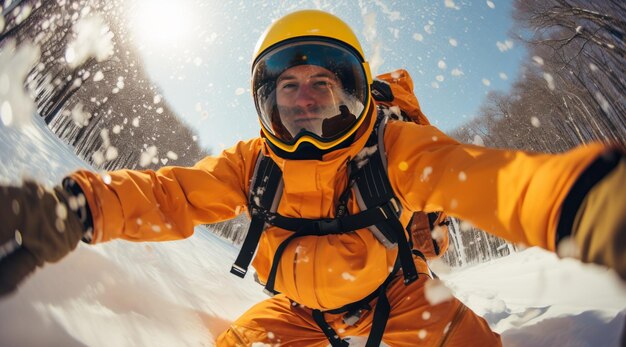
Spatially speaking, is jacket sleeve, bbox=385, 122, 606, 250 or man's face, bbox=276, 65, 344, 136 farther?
man's face, bbox=276, 65, 344, 136

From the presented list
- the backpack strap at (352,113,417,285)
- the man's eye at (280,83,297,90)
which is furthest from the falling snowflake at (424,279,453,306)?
the man's eye at (280,83,297,90)

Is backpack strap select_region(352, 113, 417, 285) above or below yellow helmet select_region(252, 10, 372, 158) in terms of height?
below

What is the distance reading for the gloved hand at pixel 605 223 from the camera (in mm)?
600

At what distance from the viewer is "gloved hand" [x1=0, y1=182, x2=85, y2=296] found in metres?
0.92

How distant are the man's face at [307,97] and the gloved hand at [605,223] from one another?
130 cm

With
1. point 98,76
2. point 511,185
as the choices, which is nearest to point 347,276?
point 511,185

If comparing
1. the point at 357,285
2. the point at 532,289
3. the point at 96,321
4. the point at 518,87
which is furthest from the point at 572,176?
the point at 518,87

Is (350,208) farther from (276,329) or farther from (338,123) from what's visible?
(276,329)

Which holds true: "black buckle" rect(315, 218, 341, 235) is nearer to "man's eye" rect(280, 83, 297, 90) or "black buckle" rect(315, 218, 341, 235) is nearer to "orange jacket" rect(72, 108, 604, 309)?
"orange jacket" rect(72, 108, 604, 309)

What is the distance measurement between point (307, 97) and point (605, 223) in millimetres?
1492

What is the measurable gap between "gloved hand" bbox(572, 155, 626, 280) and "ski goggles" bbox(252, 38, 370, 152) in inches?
46.9

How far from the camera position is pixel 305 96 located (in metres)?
1.86

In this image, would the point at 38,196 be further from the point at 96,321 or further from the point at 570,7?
the point at 570,7

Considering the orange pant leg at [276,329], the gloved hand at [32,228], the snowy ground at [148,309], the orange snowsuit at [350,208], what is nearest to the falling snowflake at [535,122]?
the snowy ground at [148,309]
